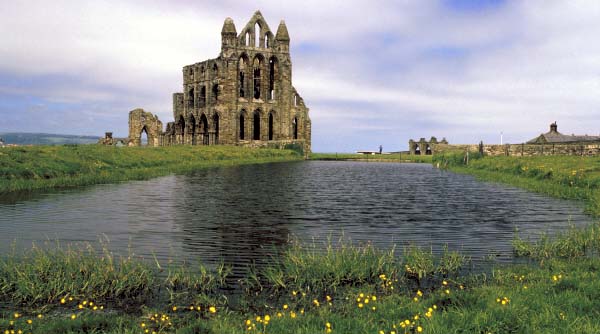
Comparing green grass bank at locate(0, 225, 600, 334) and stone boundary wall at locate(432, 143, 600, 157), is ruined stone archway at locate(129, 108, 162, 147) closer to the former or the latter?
stone boundary wall at locate(432, 143, 600, 157)

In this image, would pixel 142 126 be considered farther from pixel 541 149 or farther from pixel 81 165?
pixel 541 149

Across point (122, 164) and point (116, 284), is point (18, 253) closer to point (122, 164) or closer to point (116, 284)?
point (116, 284)

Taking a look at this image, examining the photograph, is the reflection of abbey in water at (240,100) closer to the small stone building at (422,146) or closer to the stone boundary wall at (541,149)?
the small stone building at (422,146)

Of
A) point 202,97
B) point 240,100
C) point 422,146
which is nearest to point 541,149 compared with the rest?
point 422,146

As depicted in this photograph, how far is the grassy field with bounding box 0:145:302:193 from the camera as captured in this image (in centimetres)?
2308

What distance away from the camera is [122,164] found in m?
33.4

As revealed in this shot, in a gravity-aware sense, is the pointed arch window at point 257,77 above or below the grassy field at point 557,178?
above

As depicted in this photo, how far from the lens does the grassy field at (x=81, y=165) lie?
23.1 meters

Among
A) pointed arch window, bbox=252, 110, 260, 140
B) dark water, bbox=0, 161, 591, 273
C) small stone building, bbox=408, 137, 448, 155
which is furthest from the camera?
small stone building, bbox=408, 137, 448, 155

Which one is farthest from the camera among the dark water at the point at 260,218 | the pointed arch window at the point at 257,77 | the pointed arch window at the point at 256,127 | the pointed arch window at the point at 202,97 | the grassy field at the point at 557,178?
the pointed arch window at the point at 256,127

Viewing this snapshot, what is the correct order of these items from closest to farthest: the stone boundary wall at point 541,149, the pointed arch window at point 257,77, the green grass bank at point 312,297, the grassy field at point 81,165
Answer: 1. the green grass bank at point 312,297
2. the grassy field at point 81,165
3. the stone boundary wall at point 541,149
4. the pointed arch window at point 257,77

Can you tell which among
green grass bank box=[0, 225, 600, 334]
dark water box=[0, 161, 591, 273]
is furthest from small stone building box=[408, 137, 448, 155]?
green grass bank box=[0, 225, 600, 334]

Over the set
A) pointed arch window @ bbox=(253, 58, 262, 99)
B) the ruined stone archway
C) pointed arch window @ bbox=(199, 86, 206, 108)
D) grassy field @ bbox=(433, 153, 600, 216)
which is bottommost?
grassy field @ bbox=(433, 153, 600, 216)

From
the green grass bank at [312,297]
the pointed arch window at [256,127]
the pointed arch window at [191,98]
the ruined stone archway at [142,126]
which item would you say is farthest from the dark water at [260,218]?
the pointed arch window at [191,98]
